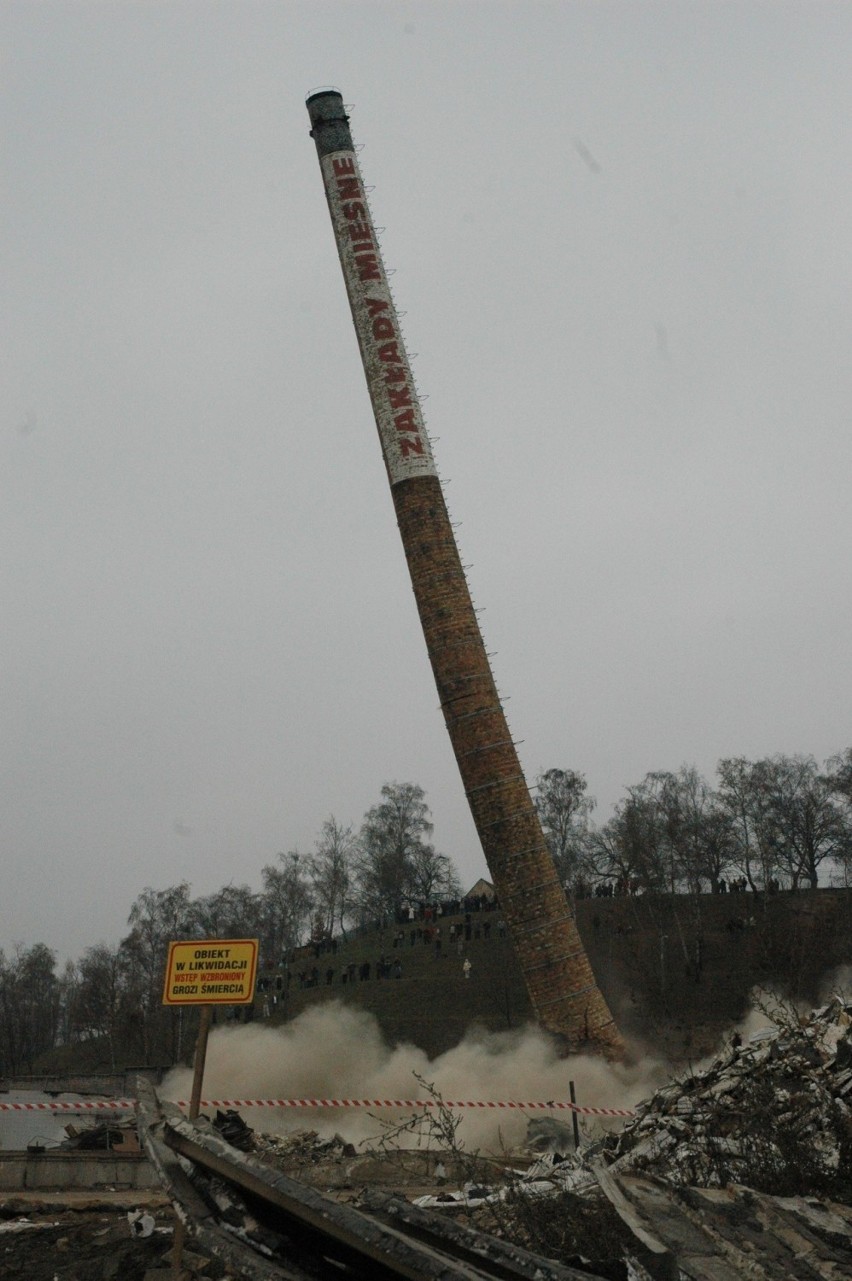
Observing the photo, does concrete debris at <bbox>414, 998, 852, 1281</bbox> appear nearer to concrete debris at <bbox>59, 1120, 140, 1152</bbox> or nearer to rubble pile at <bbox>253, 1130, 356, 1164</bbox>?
rubble pile at <bbox>253, 1130, 356, 1164</bbox>

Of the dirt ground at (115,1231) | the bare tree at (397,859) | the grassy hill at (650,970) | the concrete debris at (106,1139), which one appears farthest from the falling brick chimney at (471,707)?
the bare tree at (397,859)

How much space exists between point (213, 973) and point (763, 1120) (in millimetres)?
3462

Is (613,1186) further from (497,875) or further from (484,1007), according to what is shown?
(484,1007)

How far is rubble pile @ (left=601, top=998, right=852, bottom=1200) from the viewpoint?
5906mm

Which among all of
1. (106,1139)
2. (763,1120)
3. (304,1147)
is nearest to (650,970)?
(304,1147)

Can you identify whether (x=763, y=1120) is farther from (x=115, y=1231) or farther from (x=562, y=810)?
(x=562, y=810)

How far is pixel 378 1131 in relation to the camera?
16.9 metres

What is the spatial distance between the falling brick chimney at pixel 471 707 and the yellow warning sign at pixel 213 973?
11877 mm

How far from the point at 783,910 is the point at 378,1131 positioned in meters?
18.6

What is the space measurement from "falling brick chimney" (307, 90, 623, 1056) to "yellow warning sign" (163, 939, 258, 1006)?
1188 centimetres

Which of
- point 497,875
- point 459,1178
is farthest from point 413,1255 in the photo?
point 497,875

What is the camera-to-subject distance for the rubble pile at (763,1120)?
233 inches

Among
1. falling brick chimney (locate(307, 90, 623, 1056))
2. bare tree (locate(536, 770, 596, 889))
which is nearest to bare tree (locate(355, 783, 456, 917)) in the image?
bare tree (locate(536, 770, 596, 889))

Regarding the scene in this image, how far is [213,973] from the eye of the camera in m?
7.23
